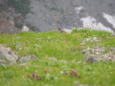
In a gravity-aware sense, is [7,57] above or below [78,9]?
below

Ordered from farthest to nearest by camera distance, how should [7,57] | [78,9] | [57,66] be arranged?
[78,9] < [7,57] < [57,66]

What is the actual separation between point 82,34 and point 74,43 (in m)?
2.87

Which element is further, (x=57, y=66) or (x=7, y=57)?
(x=7, y=57)

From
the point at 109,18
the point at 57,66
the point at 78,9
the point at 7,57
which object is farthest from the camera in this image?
the point at 78,9

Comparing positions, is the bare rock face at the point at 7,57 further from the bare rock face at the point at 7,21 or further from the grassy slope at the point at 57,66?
the bare rock face at the point at 7,21

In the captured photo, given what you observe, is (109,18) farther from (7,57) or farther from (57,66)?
(57,66)

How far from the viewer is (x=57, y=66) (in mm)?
12820

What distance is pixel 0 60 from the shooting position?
13594 millimetres

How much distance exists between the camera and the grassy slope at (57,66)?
10.8 m

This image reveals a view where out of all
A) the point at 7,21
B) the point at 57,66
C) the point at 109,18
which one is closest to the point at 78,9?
the point at 109,18

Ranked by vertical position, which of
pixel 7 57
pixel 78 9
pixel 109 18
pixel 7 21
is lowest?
pixel 7 57

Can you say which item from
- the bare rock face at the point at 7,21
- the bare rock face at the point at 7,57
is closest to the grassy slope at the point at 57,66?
the bare rock face at the point at 7,57

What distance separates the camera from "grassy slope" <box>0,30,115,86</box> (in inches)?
427

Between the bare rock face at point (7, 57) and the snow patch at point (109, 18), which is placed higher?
the snow patch at point (109, 18)
